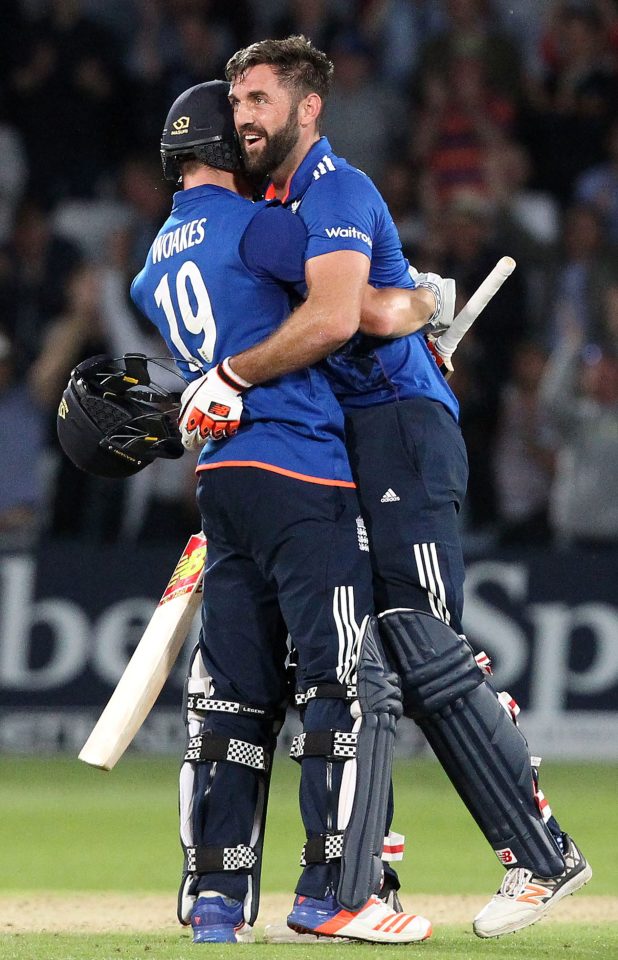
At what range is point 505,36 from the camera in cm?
Answer: 1141

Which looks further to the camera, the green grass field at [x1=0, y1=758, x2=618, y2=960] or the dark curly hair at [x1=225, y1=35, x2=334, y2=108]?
the dark curly hair at [x1=225, y1=35, x2=334, y2=108]

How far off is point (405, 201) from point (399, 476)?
6.50m

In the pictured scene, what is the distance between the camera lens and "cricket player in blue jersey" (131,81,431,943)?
3.99 m

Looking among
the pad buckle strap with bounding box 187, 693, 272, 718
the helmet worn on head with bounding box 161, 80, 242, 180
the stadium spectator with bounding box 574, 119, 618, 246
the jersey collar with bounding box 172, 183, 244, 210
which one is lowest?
the pad buckle strap with bounding box 187, 693, 272, 718

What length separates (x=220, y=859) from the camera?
4.16 metres

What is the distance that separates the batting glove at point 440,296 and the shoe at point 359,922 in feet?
5.36

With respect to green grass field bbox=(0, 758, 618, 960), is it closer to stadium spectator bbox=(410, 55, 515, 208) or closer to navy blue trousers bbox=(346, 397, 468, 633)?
navy blue trousers bbox=(346, 397, 468, 633)

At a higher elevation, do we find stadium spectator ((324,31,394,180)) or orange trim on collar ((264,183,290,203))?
stadium spectator ((324,31,394,180))

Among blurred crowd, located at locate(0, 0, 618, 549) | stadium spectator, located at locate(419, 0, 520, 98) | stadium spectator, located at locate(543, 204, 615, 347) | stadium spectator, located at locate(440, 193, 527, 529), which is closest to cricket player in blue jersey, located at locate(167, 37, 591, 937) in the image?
stadium spectator, located at locate(440, 193, 527, 529)

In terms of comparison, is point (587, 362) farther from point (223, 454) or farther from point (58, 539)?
point (223, 454)

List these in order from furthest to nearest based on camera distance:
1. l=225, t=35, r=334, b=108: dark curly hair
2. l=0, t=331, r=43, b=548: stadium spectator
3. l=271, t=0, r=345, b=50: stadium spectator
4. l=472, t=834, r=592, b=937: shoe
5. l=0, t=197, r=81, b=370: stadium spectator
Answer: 1. l=271, t=0, r=345, b=50: stadium spectator
2. l=0, t=197, r=81, b=370: stadium spectator
3. l=0, t=331, r=43, b=548: stadium spectator
4. l=225, t=35, r=334, b=108: dark curly hair
5. l=472, t=834, r=592, b=937: shoe

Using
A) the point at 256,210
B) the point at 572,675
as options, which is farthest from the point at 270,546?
the point at 572,675

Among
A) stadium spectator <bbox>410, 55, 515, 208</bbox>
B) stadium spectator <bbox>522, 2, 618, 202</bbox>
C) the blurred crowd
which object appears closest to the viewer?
the blurred crowd

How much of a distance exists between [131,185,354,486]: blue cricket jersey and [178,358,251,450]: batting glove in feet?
0.25
